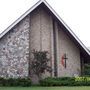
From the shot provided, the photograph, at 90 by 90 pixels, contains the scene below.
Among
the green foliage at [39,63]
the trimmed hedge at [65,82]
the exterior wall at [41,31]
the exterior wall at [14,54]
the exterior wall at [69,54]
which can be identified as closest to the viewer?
the trimmed hedge at [65,82]

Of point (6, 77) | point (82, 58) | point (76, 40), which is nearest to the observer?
point (6, 77)

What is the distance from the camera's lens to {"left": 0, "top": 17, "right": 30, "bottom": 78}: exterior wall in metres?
30.5

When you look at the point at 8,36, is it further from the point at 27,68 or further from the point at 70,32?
the point at 70,32

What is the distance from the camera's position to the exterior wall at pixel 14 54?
3053cm

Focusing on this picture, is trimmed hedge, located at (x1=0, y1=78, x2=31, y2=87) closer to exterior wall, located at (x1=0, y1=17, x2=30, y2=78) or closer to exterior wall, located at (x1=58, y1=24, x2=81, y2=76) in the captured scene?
exterior wall, located at (x1=0, y1=17, x2=30, y2=78)

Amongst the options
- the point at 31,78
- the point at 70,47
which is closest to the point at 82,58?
the point at 70,47

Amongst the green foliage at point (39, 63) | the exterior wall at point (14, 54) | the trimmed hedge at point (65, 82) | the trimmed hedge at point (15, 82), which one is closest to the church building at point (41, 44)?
the exterior wall at point (14, 54)

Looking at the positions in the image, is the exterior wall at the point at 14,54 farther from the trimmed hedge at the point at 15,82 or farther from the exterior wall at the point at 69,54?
the exterior wall at the point at 69,54

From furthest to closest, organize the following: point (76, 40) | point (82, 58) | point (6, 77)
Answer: point (82, 58), point (76, 40), point (6, 77)

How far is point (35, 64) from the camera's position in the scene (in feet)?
101

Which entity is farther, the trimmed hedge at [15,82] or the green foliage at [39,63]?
the green foliage at [39,63]

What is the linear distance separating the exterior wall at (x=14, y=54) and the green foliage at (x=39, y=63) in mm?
691

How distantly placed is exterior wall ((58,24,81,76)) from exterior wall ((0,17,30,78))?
11.5ft

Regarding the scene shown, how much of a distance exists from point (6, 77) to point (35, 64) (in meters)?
2.43
